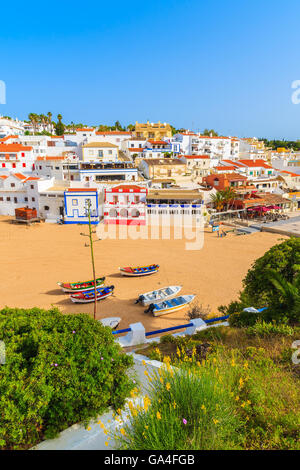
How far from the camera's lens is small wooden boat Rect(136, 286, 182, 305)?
828 inches

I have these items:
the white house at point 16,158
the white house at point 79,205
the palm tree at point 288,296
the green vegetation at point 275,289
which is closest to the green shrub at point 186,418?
the palm tree at point 288,296

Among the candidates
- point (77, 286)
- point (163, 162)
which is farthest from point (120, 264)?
point (163, 162)

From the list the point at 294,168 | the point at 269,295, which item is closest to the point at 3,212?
the point at 269,295

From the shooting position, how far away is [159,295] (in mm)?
21469

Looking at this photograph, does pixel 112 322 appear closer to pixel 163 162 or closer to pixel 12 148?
pixel 163 162

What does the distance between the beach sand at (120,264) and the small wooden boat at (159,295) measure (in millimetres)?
688

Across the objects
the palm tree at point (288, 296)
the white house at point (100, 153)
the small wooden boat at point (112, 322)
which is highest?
the white house at point (100, 153)

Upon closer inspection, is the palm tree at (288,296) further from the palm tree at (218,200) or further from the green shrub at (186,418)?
the palm tree at (218,200)

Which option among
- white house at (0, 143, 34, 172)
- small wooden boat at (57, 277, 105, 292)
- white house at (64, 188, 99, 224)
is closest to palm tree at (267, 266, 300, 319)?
small wooden boat at (57, 277, 105, 292)

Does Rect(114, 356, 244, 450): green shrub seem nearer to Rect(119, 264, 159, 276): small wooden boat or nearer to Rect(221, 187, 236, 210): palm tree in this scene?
Rect(119, 264, 159, 276): small wooden boat

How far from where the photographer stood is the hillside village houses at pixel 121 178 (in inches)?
1779

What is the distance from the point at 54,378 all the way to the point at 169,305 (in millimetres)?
14598

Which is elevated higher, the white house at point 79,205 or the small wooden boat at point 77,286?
the white house at point 79,205
